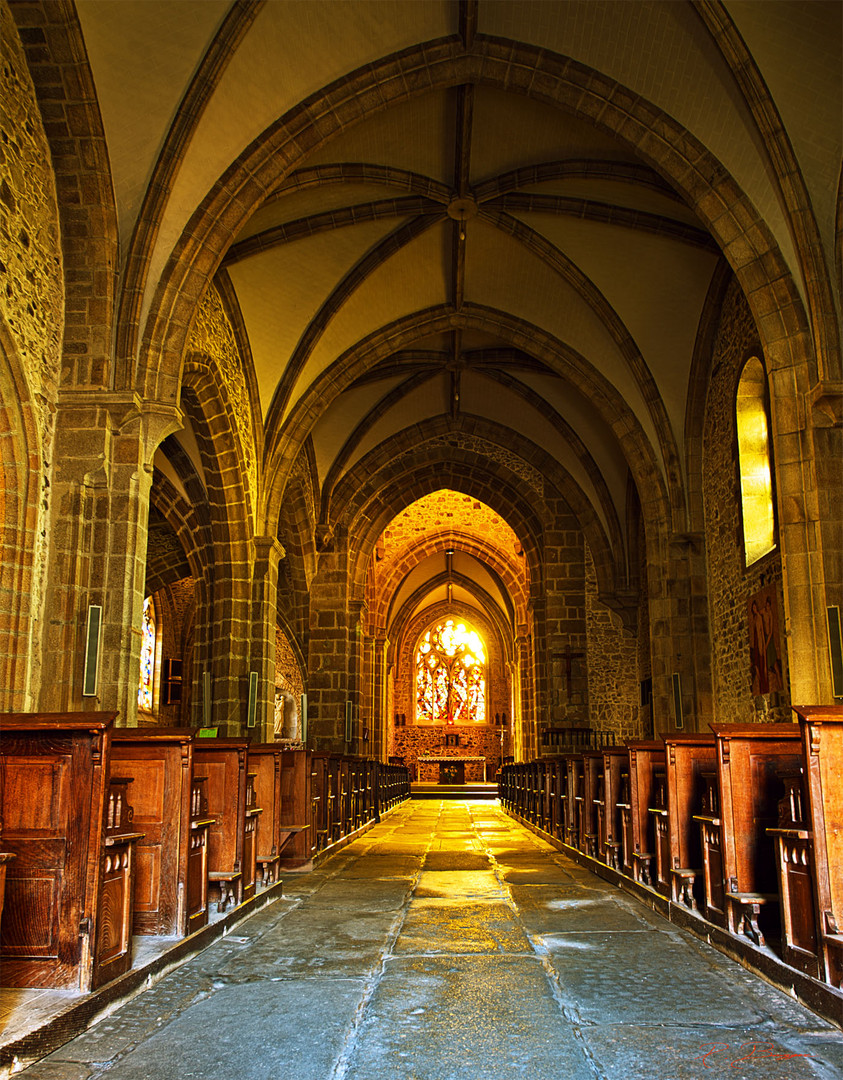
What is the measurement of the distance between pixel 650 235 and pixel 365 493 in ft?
30.1

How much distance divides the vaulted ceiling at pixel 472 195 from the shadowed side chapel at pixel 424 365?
1.6 inches

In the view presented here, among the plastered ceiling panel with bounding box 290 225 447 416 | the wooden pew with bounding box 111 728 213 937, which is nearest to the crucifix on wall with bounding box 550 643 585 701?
the plastered ceiling panel with bounding box 290 225 447 416

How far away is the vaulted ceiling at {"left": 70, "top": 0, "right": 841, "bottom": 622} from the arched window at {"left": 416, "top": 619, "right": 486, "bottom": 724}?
17385 mm

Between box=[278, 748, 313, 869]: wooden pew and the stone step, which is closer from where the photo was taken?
box=[278, 748, 313, 869]: wooden pew

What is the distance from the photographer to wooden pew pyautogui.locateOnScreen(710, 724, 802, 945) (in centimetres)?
469

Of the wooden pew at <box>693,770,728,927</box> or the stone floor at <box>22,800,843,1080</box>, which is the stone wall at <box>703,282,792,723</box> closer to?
the wooden pew at <box>693,770,728,927</box>

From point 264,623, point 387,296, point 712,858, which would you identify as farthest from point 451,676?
point 712,858

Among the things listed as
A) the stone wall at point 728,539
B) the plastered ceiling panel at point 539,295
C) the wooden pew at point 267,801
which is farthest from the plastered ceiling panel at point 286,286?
the wooden pew at point 267,801

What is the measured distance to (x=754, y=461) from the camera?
11.4 metres

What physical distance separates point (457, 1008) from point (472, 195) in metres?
10.7

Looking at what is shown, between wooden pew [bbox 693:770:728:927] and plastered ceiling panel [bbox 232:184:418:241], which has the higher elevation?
plastered ceiling panel [bbox 232:184:418:241]

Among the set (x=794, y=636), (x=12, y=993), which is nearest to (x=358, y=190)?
(x=794, y=636)

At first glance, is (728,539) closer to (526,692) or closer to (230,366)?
(230,366)

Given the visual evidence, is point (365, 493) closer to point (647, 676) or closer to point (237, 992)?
point (647, 676)
